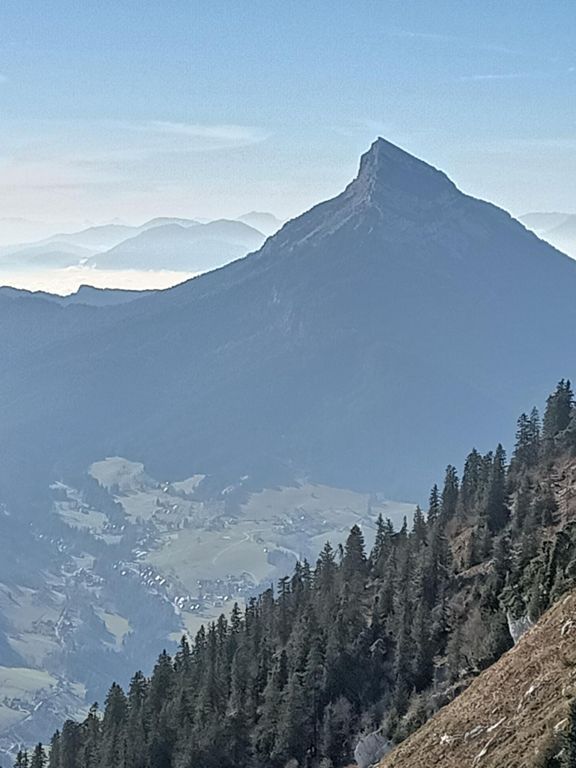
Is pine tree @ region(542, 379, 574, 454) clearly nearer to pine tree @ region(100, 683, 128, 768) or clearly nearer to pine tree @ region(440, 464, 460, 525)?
pine tree @ region(440, 464, 460, 525)

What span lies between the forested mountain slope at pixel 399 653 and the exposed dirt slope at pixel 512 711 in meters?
0.11

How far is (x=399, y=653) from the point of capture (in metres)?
69.6

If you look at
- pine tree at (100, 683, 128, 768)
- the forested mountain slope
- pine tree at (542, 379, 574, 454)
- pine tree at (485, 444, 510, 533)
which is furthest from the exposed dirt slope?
pine tree at (542, 379, 574, 454)

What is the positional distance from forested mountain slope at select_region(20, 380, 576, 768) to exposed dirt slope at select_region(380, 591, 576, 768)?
112mm

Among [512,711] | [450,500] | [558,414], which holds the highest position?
[558,414]

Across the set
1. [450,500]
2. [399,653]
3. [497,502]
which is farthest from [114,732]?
[497,502]

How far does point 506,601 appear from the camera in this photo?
60688 mm

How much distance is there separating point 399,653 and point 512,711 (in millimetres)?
30621

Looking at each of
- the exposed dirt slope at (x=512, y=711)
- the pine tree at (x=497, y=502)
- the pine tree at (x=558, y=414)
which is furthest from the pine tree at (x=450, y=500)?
the exposed dirt slope at (x=512, y=711)

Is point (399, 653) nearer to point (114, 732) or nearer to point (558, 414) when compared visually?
point (114, 732)

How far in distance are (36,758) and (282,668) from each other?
96.7ft

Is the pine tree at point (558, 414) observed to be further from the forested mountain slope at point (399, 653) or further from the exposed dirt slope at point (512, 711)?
the exposed dirt slope at point (512, 711)

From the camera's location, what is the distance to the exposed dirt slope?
35250 mm

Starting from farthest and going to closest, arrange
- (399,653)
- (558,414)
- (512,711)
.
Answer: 1. (558,414)
2. (399,653)
3. (512,711)
